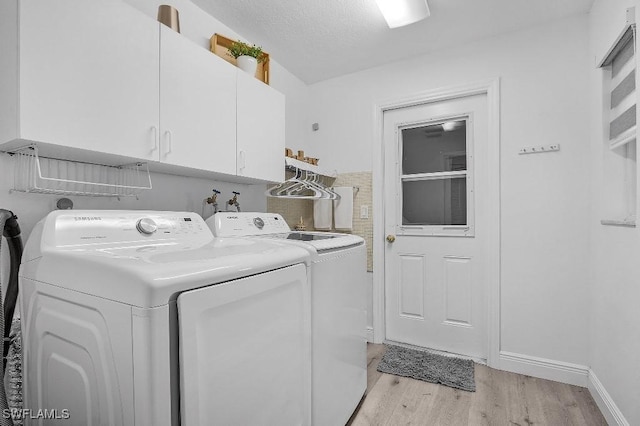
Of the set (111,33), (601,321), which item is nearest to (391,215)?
(601,321)

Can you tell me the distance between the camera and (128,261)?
86cm

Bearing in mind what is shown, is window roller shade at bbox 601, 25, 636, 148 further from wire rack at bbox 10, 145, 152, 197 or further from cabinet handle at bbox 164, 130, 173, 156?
wire rack at bbox 10, 145, 152, 197

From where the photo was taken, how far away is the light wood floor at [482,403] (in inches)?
70.8

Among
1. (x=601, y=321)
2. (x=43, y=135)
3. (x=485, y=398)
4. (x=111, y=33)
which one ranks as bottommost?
(x=485, y=398)

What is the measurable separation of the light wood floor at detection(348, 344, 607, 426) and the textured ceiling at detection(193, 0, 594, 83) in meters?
2.53

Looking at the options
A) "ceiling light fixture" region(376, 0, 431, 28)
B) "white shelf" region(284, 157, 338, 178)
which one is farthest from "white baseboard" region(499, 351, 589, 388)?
"ceiling light fixture" region(376, 0, 431, 28)

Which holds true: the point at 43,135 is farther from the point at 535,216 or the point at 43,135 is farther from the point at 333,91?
the point at 535,216

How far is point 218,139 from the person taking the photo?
1729mm

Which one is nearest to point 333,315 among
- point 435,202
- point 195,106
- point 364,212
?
point 195,106

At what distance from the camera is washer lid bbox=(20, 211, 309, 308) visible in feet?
2.56

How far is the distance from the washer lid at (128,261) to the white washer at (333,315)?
219mm

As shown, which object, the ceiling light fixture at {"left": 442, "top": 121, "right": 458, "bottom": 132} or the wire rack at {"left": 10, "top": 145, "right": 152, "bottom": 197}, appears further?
the ceiling light fixture at {"left": 442, "top": 121, "right": 458, "bottom": 132}

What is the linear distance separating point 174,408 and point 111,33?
136 cm

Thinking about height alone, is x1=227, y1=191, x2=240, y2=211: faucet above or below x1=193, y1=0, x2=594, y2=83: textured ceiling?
below
